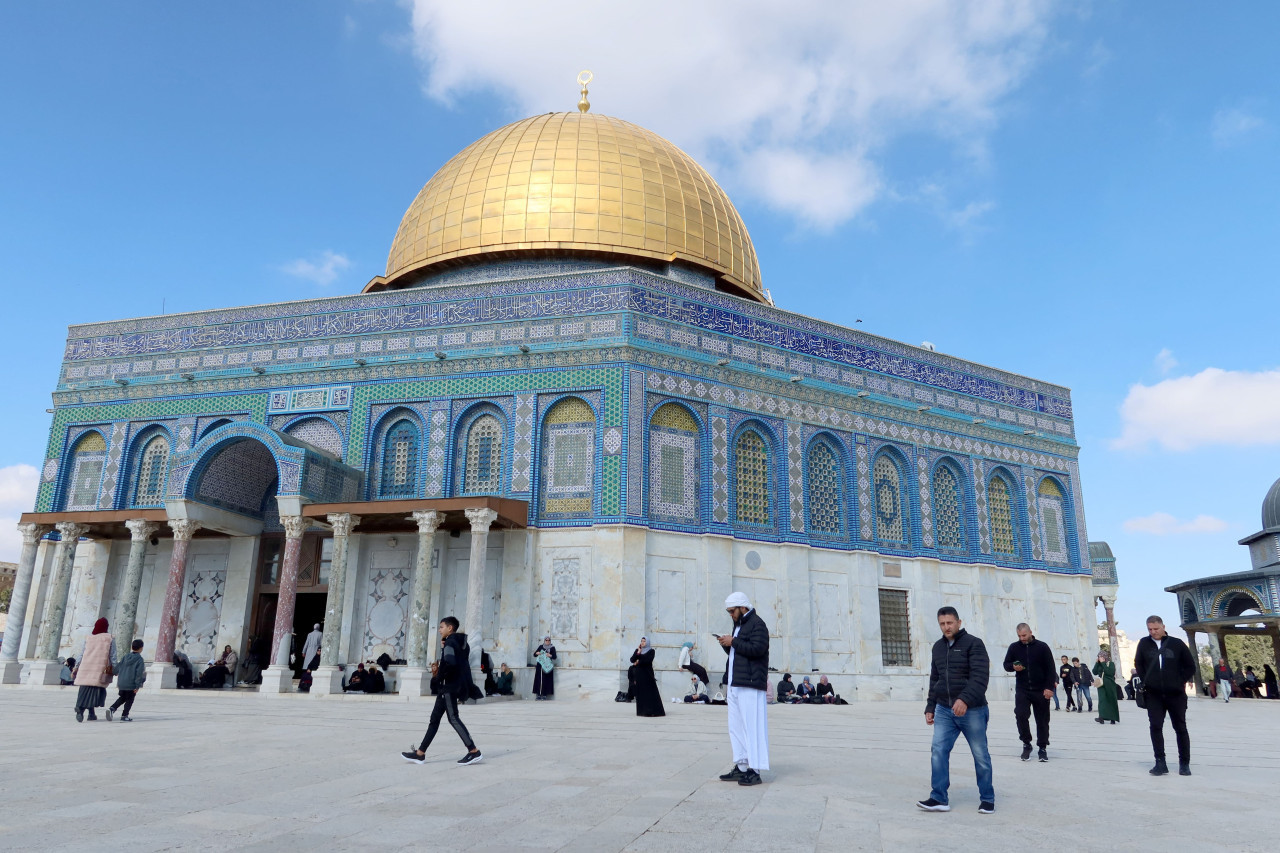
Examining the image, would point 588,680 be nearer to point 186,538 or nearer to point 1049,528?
point 186,538

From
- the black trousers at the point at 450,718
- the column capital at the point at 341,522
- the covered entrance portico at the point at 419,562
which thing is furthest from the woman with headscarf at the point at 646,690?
the column capital at the point at 341,522

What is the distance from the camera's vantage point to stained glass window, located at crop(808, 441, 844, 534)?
67.8ft

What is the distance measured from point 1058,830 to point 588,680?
42.3 ft

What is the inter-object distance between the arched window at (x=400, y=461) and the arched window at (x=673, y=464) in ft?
17.0

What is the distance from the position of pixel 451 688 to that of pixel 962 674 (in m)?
4.00

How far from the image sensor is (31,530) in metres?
19.6

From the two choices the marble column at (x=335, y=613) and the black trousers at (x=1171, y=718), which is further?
the marble column at (x=335, y=613)

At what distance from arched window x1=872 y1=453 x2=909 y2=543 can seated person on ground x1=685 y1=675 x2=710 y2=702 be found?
6364 mm

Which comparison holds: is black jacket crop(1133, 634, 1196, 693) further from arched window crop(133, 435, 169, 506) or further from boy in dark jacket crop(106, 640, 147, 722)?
arched window crop(133, 435, 169, 506)

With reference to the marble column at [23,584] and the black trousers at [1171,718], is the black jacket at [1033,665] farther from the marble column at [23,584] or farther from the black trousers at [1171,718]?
the marble column at [23,584]

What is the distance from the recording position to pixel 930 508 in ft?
73.3

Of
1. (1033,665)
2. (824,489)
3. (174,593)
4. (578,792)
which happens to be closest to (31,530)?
(174,593)

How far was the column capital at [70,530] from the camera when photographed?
1923 cm

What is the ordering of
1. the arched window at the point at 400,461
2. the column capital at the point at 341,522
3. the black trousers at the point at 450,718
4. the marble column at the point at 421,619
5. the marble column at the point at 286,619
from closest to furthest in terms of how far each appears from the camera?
the black trousers at the point at 450,718 → the marble column at the point at 421,619 → the marble column at the point at 286,619 → the column capital at the point at 341,522 → the arched window at the point at 400,461
